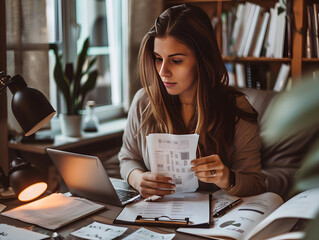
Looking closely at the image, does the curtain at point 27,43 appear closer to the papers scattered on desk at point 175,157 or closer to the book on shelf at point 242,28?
the papers scattered on desk at point 175,157

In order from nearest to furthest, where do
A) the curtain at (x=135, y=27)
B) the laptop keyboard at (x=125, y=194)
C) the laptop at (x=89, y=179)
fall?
the laptop at (x=89, y=179) → the laptop keyboard at (x=125, y=194) → the curtain at (x=135, y=27)

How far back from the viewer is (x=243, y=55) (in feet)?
9.25

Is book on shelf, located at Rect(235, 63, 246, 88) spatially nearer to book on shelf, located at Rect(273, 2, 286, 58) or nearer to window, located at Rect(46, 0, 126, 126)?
book on shelf, located at Rect(273, 2, 286, 58)

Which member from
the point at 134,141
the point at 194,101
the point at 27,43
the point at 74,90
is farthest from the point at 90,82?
the point at 194,101

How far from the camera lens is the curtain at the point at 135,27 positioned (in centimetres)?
275

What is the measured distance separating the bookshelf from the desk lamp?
160 cm

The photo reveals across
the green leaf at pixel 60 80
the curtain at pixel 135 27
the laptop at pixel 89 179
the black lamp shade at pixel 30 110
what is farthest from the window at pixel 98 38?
the black lamp shade at pixel 30 110

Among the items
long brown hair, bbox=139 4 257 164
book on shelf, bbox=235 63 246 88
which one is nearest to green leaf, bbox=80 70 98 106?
long brown hair, bbox=139 4 257 164

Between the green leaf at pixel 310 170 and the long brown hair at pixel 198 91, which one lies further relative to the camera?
the long brown hair at pixel 198 91

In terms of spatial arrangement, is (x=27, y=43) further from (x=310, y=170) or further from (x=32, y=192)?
(x=310, y=170)

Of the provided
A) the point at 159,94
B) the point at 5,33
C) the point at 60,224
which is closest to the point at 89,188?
the point at 60,224

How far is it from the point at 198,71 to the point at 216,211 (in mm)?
574

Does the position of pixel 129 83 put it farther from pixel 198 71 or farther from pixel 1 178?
pixel 1 178

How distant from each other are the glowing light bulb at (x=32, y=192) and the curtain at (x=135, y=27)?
1.61 metres
